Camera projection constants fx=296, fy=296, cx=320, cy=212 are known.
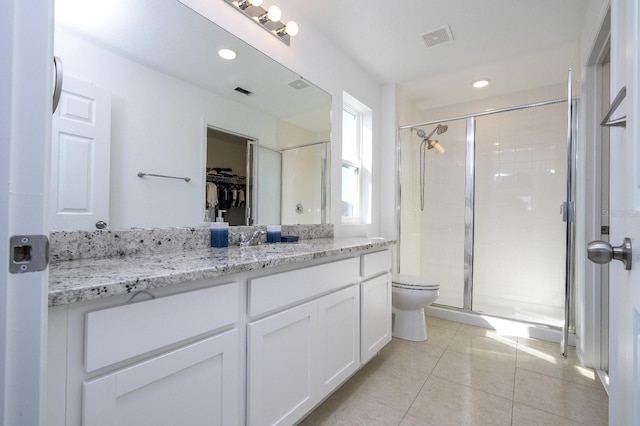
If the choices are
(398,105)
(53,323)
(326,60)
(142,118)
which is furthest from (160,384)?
(398,105)

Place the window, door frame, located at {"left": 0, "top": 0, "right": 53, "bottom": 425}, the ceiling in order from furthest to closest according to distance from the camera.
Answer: the window
the ceiling
door frame, located at {"left": 0, "top": 0, "right": 53, "bottom": 425}

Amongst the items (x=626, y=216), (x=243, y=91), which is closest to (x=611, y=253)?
(x=626, y=216)

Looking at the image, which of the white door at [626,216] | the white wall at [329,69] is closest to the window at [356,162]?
the white wall at [329,69]

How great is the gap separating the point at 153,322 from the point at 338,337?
0.93 metres

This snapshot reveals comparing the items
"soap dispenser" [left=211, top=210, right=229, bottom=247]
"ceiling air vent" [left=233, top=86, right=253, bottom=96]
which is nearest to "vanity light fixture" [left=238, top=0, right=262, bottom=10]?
"ceiling air vent" [left=233, top=86, right=253, bottom=96]

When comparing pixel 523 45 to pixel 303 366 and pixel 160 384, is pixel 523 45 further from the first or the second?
pixel 160 384

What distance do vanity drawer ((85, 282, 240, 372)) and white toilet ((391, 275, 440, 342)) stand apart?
1.61m

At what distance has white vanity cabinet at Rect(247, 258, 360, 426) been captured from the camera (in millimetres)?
1019

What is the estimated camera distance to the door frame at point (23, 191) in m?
0.38

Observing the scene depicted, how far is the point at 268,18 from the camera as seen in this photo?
1675 millimetres

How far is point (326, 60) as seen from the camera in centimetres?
218

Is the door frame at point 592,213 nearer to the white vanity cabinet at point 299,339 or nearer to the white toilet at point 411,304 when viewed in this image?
the white toilet at point 411,304

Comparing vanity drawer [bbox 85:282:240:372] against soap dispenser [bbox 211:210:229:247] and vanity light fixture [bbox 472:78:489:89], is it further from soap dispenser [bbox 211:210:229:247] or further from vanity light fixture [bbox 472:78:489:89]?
vanity light fixture [bbox 472:78:489:89]

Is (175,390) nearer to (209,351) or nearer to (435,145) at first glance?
(209,351)
